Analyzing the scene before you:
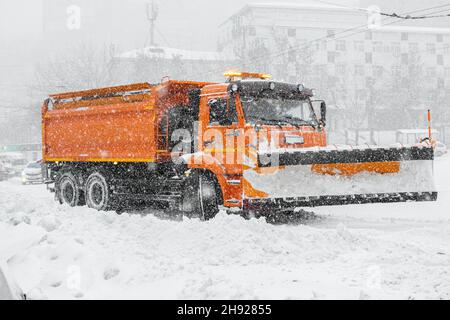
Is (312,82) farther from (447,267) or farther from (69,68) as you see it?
(447,267)

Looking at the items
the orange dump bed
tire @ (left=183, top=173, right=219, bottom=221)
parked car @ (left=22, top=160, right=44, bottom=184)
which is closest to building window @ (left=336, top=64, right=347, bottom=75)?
parked car @ (left=22, top=160, right=44, bottom=184)

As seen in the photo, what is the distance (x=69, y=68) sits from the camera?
5431 centimetres

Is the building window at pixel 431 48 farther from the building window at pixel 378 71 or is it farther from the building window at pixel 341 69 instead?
the building window at pixel 341 69

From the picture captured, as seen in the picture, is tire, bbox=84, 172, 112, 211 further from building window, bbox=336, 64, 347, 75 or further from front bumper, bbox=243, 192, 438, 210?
building window, bbox=336, 64, 347, 75

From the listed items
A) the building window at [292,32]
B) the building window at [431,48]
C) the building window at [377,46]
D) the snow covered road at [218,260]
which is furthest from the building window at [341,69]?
the snow covered road at [218,260]

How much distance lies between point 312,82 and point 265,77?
50.3m

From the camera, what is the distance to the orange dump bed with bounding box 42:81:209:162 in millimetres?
11711

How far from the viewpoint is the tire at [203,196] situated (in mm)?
10688

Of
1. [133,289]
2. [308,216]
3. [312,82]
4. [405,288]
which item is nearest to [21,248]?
[133,289]

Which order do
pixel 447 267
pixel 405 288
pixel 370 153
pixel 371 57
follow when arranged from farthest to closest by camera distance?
pixel 371 57, pixel 370 153, pixel 447 267, pixel 405 288

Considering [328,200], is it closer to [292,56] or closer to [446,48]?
[292,56]

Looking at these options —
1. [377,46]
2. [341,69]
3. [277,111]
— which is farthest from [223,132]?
[377,46]

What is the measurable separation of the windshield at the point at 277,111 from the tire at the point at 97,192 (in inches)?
177

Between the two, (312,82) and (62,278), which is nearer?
(62,278)
